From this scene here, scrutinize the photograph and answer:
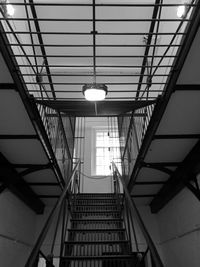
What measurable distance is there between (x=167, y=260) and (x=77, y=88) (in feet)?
12.4

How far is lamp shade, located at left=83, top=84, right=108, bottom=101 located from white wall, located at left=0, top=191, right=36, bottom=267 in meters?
2.33

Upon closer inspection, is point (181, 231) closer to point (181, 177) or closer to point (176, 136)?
point (181, 177)

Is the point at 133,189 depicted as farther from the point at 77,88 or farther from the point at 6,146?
the point at 6,146

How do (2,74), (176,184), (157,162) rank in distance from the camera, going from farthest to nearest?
1. (176,184)
2. (157,162)
3. (2,74)

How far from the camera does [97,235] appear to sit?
4.78 metres

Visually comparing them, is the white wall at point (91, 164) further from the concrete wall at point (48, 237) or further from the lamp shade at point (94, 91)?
the lamp shade at point (94, 91)

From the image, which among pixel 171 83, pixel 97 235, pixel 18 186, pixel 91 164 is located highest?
pixel 91 164

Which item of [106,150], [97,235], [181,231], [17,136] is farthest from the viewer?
[106,150]

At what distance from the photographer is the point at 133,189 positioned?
4.56m

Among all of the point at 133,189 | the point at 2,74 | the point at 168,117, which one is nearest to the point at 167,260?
the point at 133,189

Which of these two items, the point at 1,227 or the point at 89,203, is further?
the point at 89,203

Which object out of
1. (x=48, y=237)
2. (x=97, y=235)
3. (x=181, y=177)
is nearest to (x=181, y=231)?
(x=181, y=177)

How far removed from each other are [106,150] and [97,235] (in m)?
3.52

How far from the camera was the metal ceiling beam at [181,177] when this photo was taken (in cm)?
315
